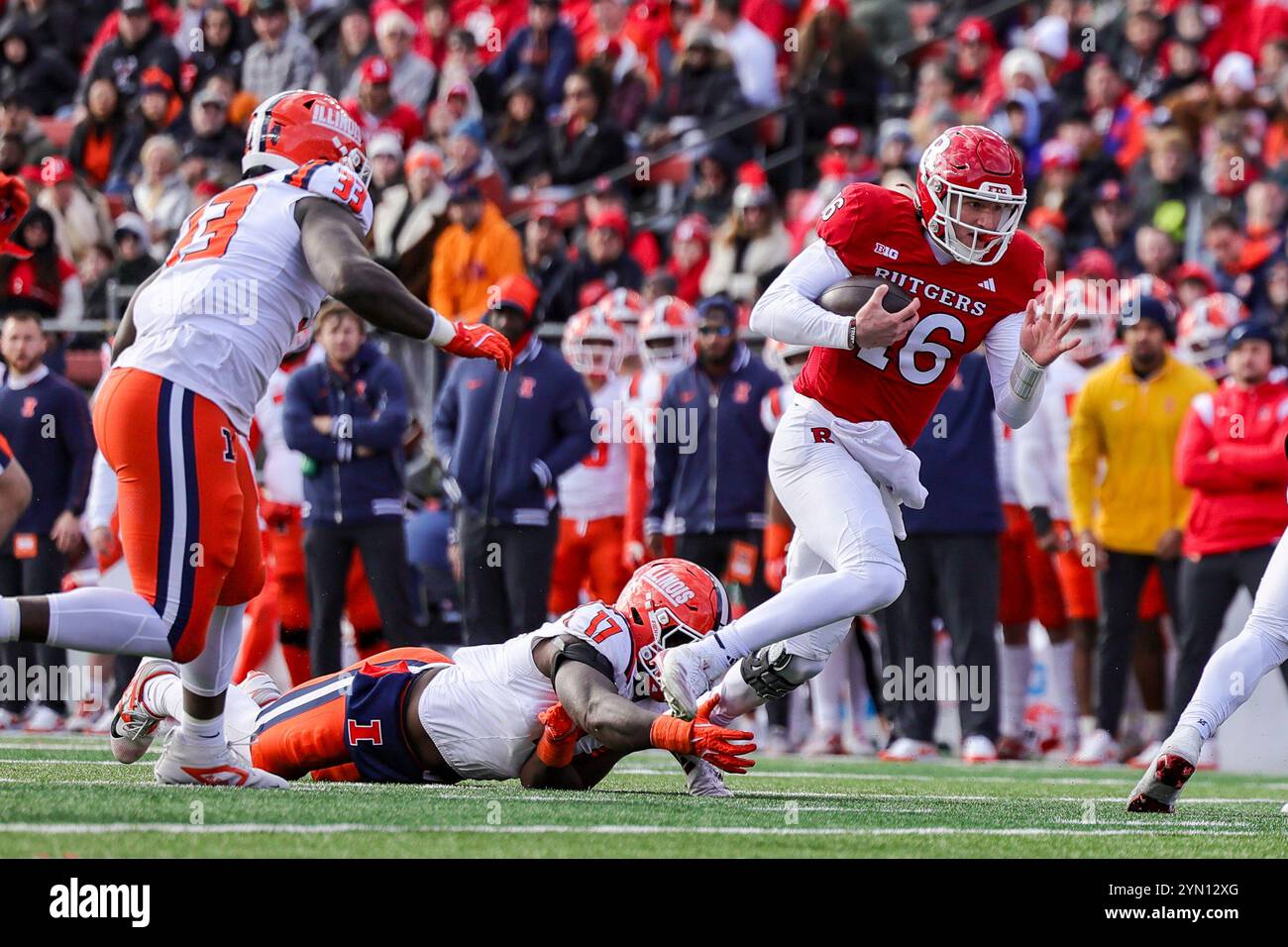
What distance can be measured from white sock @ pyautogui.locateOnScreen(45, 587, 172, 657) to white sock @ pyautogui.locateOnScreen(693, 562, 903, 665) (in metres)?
1.62

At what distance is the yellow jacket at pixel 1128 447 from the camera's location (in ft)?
32.7

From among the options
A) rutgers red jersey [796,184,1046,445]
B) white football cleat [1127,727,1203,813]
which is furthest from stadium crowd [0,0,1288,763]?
white football cleat [1127,727,1203,813]

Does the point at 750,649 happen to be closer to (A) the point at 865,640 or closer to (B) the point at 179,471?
(B) the point at 179,471

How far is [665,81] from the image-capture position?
50.4ft

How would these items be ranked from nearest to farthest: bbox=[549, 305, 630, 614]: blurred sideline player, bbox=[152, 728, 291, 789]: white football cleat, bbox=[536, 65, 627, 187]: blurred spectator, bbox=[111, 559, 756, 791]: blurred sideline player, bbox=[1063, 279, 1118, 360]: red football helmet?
bbox=[152, 728, 291, 789]: white football cleat < bbox=[111, 559, 756, 791]: blurred sideline player < bbox=[1063, 279, 1118, 360]: red football helmet < bbox=[549, 305, 630, 614]: blurred sideline player < bbox=[536, 65, 627, 187]: blurred spectator

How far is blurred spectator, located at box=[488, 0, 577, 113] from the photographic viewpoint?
607 inches

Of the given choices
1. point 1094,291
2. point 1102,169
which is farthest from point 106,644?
point 1102,169

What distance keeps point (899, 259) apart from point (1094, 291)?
4480 millimetres

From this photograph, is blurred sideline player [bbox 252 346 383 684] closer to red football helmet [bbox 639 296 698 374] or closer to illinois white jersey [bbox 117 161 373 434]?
red football helmet [bbox 639 296 698 374]

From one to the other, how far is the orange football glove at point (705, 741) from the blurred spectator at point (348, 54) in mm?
11061

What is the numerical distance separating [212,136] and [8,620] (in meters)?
10.4

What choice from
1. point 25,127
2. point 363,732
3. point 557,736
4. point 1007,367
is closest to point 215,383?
point 363,732

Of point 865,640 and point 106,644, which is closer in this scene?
point 106,644

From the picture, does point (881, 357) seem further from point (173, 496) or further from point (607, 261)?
point (607, 261)
